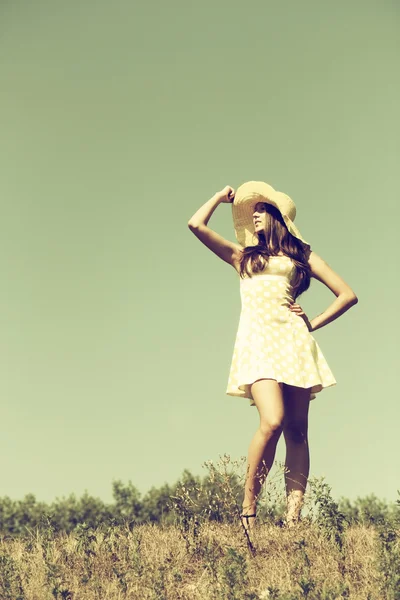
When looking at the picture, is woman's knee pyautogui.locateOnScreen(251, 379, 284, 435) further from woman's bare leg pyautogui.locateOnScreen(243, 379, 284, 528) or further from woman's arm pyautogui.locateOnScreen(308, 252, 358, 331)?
woman's arm pyautogui.locateOnScreen(308, 252, 358, 331)

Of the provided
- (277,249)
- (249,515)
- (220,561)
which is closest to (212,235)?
(277,249)

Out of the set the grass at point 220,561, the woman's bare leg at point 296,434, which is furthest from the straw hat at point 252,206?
the grass at point 220,561

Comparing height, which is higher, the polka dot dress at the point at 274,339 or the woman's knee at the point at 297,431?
the polka dot dress at the point at 274,339

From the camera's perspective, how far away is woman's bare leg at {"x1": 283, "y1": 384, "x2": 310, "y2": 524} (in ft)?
23.0

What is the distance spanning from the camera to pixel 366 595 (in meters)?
5.20

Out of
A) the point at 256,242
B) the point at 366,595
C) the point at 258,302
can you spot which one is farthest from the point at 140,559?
the point at 256,242

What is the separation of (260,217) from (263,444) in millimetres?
2155

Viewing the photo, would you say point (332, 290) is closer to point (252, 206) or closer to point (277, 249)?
point (277, 249)

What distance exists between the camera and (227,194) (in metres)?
7.57

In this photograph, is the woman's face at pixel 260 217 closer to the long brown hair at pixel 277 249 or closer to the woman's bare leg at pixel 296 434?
the long brown hair at pixel 277 249

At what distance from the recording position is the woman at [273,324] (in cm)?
666

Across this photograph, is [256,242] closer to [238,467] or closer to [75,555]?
[238,467]

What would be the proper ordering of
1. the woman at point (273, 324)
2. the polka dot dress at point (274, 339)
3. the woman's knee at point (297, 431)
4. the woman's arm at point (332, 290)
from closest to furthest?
1. the woman at point (273, 324)
2. the polka dot dress at point (274, 339)
3. the woman's knee at point (297, 431)
4. the woman's arm at point (332, 290)

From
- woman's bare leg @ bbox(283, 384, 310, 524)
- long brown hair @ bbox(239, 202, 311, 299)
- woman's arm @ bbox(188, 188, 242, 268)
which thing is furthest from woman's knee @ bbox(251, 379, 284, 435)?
woman's arm @ bbox(188, 188, 242, 268)
